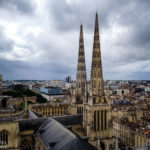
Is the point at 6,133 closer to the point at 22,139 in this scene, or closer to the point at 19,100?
the point at 22,139

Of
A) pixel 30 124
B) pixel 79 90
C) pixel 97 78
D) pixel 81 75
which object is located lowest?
pixel 30 124

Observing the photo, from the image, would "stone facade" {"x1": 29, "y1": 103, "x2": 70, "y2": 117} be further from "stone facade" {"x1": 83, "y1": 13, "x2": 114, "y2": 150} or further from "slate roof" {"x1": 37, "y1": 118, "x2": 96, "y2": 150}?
"slate roof" {"x1": 37, "y1": 118, "x2": 96, "y2": 150}

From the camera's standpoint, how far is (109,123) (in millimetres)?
43531

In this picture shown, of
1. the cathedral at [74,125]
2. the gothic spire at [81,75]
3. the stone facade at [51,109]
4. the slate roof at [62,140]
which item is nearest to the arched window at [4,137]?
the cathedral at [74,125]

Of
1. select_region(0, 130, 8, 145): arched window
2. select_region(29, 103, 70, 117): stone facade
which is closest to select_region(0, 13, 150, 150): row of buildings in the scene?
select_region(0, 130, 8, 145): arched window

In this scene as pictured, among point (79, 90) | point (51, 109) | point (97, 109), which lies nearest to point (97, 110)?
point (97, 109)

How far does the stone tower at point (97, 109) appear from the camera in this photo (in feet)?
137

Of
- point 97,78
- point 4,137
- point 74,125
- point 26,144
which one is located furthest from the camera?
point 74,125

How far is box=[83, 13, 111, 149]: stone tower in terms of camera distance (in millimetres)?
41688

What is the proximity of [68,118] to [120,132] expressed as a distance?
37.4m

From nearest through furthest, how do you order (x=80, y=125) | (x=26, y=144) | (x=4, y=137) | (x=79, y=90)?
(x=4, y=137) < (x=26, y=144) < (x=80, y=125) < (x=79, y=90)

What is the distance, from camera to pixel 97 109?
42500mm

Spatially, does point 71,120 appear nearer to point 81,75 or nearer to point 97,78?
point 81,75

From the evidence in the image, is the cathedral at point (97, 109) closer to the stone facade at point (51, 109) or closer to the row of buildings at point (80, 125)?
the row of buildings at point (80, 125)
